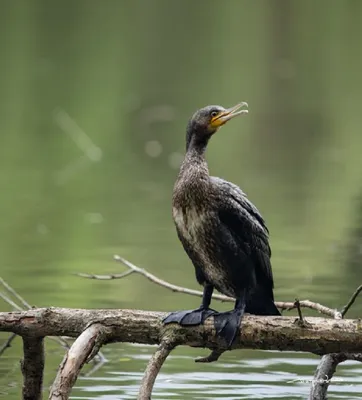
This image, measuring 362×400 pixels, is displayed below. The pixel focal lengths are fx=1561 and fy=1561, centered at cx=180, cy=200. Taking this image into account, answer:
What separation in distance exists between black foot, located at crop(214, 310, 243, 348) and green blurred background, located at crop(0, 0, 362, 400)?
158 centimetres

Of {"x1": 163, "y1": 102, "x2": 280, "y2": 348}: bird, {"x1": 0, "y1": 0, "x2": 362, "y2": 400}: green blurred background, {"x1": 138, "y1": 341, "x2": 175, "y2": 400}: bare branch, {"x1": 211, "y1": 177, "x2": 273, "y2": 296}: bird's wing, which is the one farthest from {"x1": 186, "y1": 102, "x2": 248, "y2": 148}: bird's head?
{"x1": 0, "y1": 0, "x2": 362, "y2": 400}: green blurred background

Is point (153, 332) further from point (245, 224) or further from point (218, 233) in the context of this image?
point (245, 224)

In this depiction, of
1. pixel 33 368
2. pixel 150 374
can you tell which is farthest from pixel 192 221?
pixel 33 368

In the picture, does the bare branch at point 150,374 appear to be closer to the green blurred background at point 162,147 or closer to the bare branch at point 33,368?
the bare branch at point 33,368

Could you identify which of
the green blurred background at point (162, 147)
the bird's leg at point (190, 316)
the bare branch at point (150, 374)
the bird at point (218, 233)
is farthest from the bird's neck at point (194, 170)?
the green blurred background at point (162, 147)

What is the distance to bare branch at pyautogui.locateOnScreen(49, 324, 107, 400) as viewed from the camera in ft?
20.2

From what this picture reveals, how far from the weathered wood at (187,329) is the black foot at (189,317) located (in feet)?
0.08

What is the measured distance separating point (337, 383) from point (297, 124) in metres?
17.1

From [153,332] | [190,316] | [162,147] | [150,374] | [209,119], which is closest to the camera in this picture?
[150,374]

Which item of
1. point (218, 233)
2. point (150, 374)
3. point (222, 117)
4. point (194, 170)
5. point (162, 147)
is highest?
point (162, 147)

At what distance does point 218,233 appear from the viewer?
673 centimetres

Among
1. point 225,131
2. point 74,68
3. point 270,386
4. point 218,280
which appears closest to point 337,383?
point 270,386

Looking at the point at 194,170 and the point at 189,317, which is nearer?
the point at 189,317

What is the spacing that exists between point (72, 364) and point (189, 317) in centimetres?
64
